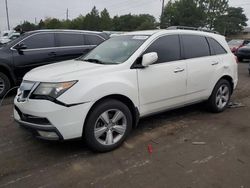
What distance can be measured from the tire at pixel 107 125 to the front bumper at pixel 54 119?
14 centimetres

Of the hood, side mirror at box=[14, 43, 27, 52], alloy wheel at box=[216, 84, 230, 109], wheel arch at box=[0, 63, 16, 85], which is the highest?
side mirror at box=[14, 43, 27, 52]

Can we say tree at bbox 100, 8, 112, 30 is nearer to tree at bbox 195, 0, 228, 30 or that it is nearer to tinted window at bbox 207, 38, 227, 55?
tree at bbox 195, 0, 228, 30

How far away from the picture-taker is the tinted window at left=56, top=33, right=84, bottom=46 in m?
7.88

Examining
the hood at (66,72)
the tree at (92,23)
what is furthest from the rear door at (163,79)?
the tree at (92,23)

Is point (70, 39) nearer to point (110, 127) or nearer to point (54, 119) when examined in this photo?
point (110, 127)

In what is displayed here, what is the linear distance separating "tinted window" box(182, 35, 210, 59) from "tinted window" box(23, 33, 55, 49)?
4101 millimetres

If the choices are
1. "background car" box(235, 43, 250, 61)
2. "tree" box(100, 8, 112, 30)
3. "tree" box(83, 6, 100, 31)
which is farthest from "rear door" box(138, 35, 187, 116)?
"tree" box(100, 8, 112, 30)

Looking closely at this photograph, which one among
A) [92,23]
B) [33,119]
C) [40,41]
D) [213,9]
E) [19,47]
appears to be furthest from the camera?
[92,23]

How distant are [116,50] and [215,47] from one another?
217 cm

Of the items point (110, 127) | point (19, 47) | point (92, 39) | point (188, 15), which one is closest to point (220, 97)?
point (110, 127)

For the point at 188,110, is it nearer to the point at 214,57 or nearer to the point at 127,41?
the point at 214,57

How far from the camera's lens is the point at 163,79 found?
4461 millimetres

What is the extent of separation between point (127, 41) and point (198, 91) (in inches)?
63.5

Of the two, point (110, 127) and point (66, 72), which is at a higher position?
point (66, 72)
